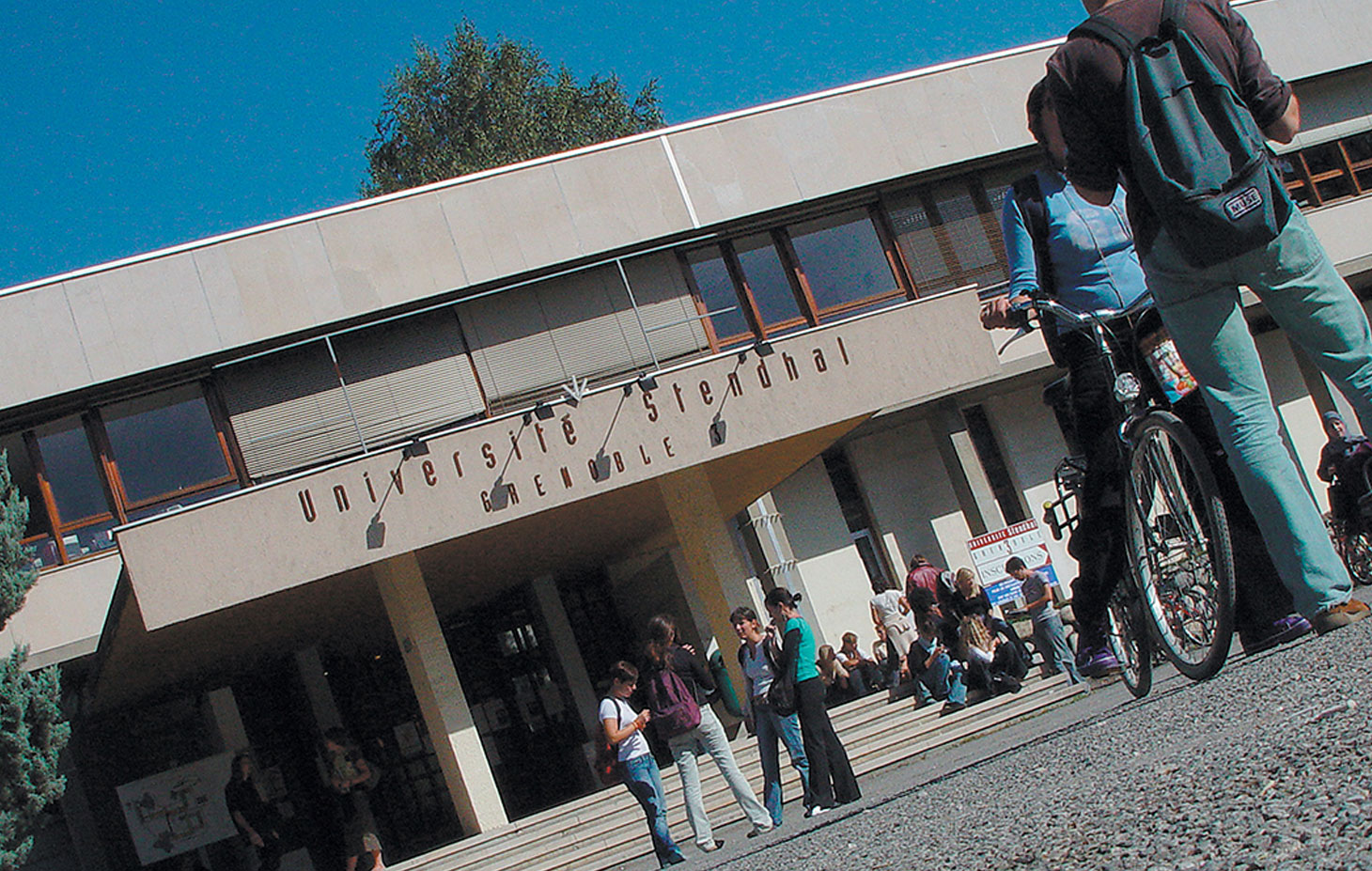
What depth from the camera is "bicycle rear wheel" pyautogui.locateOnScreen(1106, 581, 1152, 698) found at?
4.00m

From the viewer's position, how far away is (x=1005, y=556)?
17.2 m

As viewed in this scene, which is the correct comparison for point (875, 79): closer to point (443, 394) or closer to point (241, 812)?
point (443, 394)

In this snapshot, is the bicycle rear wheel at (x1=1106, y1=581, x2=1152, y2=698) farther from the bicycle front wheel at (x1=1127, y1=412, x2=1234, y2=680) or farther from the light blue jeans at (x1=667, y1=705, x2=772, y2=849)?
the light blue jeans at (x1=667, y1=705, x2=772, y2=849)

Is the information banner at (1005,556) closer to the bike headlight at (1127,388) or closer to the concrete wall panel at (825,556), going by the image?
the concrete wall panel at (825,556)

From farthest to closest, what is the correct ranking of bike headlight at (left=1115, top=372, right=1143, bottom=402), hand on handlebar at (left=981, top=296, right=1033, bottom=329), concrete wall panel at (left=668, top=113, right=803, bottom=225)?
concrete wall panel at (left=668, top=113, right=803, bottom=225) < hand on handlebar at (left=981, top=296, right=1033, bottom=329) < bike headlight at (left=1115, top=372, right=1143, bottom=402)

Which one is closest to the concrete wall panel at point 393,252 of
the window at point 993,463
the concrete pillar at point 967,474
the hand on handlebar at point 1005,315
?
the concrete pillar at point 967,474

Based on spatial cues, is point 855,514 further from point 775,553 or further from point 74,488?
point 74,488

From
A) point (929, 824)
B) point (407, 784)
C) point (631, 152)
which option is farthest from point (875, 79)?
point (929, 824)

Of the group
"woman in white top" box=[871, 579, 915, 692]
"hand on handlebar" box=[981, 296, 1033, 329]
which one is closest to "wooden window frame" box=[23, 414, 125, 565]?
"woman in white top" box=[871, 579, 915, 692]

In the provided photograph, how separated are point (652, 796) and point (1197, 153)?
8.02 meters

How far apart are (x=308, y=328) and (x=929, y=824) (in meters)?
16.8

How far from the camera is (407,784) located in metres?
23.8

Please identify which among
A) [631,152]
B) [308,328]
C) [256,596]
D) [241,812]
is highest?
[631,152]

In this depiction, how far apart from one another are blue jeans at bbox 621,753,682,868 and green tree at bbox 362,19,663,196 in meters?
31.4
